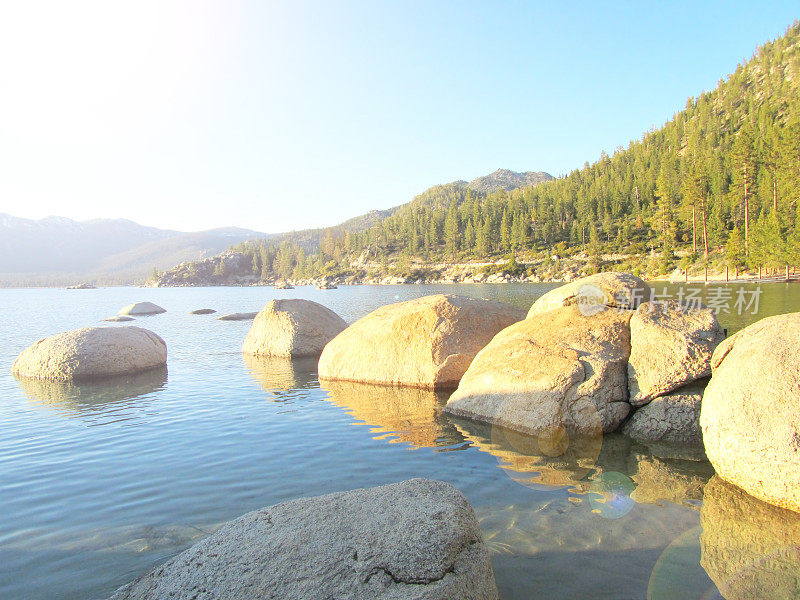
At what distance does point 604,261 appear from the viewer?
109000 millimetres

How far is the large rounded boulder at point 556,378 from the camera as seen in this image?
838cm

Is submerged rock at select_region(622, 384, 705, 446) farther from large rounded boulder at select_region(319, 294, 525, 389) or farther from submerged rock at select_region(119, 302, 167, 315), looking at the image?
submerged rock at select_region(119, 302, 167, 315)

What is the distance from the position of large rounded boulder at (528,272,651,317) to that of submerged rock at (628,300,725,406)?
3.77 ft

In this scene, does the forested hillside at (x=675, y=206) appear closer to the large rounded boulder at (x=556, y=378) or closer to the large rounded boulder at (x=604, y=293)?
the large rounded boulder at (x=604, y=293)

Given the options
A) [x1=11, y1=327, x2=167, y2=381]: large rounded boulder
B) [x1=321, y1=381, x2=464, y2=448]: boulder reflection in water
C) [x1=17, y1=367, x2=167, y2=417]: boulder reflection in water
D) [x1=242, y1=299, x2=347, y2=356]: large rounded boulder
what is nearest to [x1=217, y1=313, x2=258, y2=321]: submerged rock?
[x1=242, y1=299, x2=347, y2=356]: large rounded boulder

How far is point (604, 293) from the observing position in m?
10.3

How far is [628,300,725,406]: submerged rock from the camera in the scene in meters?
8.07

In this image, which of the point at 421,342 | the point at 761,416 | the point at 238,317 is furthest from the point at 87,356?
the point at 238,317

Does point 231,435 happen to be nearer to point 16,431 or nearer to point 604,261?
point 16,431

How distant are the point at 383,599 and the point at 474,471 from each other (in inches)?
167

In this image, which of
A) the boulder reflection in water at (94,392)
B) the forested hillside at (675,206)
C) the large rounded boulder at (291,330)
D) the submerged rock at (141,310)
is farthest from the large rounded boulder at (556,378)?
the forested hillside at (675,206)

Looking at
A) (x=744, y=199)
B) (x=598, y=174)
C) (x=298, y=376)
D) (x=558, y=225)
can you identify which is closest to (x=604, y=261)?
(x=744, y=199)

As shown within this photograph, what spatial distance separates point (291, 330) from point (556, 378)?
1261 cm

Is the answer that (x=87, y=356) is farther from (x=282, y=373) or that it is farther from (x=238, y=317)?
(x=238, y=317)
